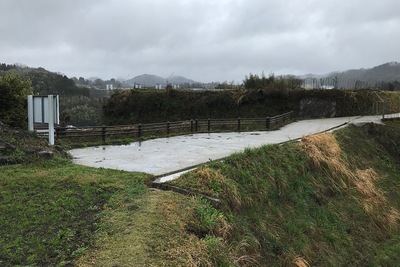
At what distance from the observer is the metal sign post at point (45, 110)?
34.3ft

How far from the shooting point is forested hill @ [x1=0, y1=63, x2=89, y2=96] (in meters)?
33.2

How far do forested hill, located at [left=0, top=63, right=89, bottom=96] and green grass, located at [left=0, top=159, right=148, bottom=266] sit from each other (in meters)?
25.2

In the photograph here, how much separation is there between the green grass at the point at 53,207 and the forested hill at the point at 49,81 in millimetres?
25194

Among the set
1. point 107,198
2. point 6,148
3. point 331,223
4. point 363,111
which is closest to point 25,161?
point 6,148

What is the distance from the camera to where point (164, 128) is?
18.2 meters

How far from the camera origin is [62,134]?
1364 centimetres

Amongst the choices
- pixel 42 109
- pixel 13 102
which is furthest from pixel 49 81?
pixel 42 109

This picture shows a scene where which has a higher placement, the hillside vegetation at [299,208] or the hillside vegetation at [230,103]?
the hillside vegetation at [230,103]

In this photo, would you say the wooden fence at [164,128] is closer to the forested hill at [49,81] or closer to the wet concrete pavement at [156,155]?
the wet concrete pavement at [156,155]

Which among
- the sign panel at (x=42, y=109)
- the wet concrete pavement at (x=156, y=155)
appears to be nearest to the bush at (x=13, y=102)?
the sign panel at (x=42, y=109)

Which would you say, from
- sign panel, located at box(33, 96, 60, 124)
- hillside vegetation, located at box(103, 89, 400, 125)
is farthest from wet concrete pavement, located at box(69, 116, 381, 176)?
hillside vegetation, located at box(103, 89, 400, 125)

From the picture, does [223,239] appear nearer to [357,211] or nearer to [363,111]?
[357,211]

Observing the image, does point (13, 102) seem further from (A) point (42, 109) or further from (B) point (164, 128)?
(B) point (164, 128)

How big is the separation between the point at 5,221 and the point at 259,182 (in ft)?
17.8
